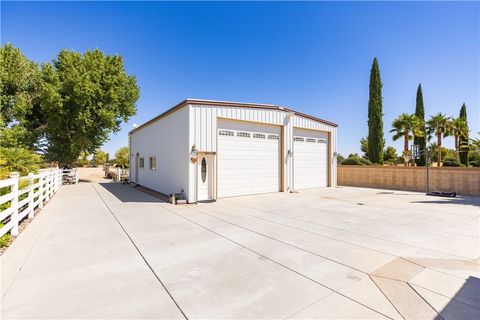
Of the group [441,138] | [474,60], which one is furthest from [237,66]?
[441,138]

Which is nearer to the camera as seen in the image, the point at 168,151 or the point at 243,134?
the point at 243,134

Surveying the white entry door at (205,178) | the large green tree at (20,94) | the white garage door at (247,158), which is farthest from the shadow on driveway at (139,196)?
the large green tree at (20,94)

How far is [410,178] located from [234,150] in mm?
12257

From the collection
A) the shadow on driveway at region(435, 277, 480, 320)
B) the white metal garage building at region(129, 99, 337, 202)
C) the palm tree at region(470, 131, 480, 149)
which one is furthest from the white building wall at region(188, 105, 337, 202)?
the shadow on driveway at region(435, 277, 480, 320)

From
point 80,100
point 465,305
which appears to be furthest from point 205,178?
point 80,100

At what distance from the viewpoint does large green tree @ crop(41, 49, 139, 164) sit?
17047 millimetres

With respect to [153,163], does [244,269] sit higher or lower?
lower

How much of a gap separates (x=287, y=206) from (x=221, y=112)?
5.25 meters

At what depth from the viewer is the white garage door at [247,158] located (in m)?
11.2

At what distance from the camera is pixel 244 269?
11.9ft

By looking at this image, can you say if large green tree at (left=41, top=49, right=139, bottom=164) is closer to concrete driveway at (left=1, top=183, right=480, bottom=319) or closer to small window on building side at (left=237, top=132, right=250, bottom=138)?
small window on building side at (left=237, top=132, right=250, bottom=138)

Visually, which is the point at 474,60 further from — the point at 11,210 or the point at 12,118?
the point at 12,118

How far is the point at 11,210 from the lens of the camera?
5.01m

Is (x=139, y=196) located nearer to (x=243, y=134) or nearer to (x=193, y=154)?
(x=193, y=154)
